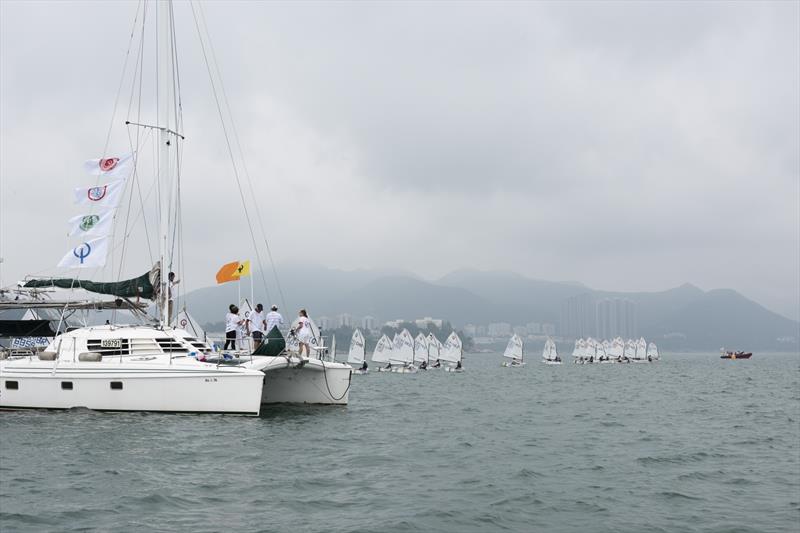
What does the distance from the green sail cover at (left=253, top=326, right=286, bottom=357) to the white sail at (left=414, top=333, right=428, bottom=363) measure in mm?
63404

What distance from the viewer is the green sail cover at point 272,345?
24045mm

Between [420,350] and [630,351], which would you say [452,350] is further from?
[630,351]

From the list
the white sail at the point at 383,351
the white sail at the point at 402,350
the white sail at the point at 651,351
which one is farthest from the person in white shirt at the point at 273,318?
the white sail at the point at 651,351

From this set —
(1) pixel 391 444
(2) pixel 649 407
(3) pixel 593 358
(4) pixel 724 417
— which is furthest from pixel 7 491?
(3) pixel 593 358

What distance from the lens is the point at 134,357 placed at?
889 inches

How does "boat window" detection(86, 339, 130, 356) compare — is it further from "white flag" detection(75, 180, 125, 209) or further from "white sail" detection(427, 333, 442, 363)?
"white sail" detection(427, 333, 442, 363)

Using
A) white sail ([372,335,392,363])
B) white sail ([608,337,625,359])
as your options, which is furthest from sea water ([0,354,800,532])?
white sail ([608,337,625,359])

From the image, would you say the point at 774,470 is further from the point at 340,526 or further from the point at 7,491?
the point at 7,491

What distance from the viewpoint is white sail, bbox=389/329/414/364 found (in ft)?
256

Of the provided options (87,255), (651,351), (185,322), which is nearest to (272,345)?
(185,322)

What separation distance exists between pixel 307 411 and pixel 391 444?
6641mm

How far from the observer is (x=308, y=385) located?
2602 centimetres

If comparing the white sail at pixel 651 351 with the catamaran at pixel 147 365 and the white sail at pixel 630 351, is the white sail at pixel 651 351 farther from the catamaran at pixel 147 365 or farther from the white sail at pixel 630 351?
the catamaran at pixel 147 365

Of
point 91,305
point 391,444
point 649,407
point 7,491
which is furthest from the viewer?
point 649,407
